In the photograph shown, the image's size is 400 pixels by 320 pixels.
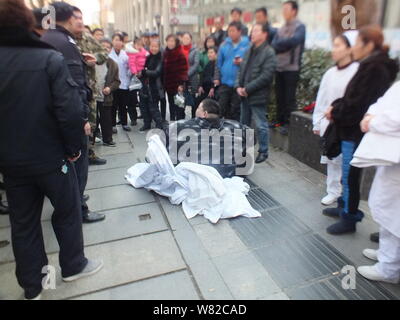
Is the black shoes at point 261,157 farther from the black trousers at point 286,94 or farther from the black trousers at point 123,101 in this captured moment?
the black trousers at point 123,101

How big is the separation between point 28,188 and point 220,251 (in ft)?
5.47

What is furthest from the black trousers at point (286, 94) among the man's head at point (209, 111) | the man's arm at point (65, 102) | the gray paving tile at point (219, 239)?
the man's arm at point (65, 102)

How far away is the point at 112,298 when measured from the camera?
231cm

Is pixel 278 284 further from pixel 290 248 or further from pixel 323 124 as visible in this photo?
pixel 323 124

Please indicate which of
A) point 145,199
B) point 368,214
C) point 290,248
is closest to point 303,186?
point 368,214

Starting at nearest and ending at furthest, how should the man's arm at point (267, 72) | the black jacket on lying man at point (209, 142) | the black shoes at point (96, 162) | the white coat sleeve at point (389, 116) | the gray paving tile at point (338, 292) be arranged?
the white coat sleeve at point (389, 116) → the gray paving tile at point (338, 292) → the black jacket on lying man at point (209, 142) → the man's arm at point (267, 72) → the black shoes at point (96, 162)

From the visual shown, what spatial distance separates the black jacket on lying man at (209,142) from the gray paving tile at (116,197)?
0.71 meters

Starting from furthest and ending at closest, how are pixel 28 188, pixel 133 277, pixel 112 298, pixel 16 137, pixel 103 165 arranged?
1. pixel 103 165
2. pixel 133 277
3. pixel 112 298
4. pixel 28 188
5. pixel 16 137

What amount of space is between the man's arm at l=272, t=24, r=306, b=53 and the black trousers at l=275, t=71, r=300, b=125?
373 mm

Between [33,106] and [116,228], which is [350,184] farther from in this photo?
[33,106]

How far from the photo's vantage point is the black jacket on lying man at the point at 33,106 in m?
1.89

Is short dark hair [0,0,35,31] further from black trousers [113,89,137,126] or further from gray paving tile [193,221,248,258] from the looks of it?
black trousers [113,89,137,126]

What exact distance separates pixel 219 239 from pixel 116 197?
61.5 inches

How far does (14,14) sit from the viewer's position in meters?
1.85
